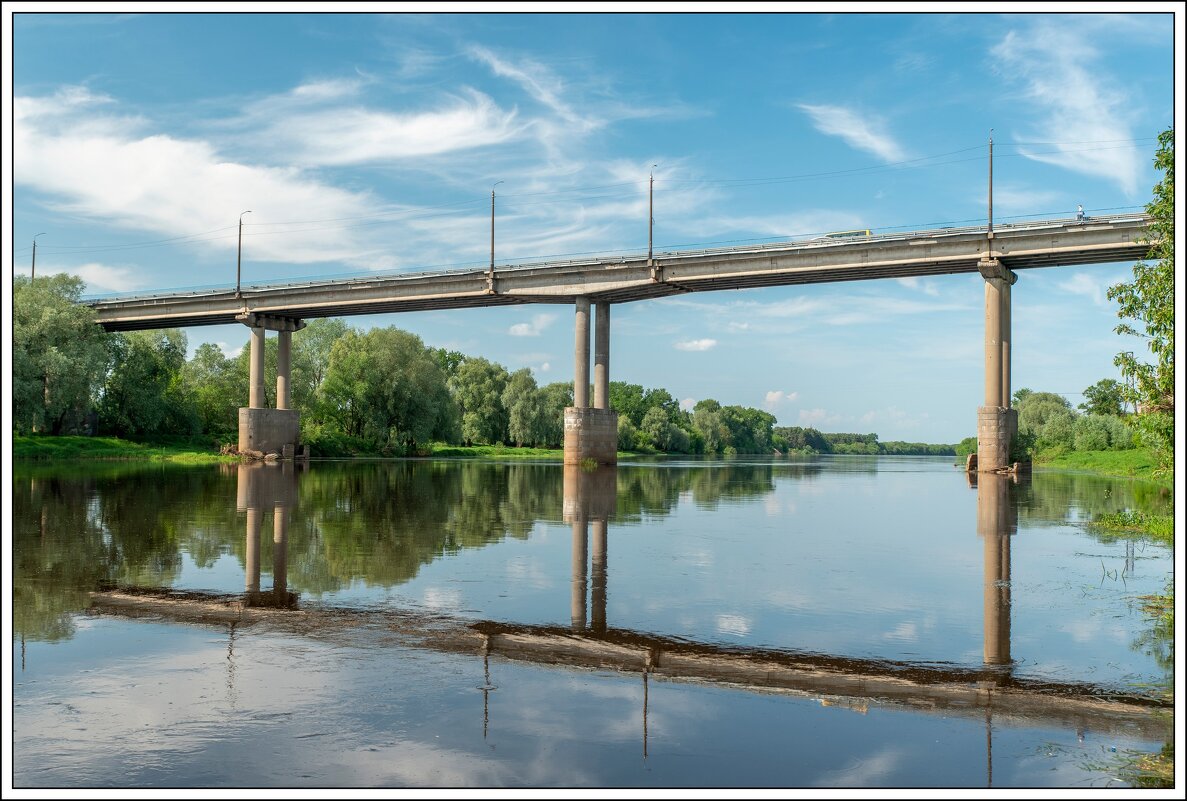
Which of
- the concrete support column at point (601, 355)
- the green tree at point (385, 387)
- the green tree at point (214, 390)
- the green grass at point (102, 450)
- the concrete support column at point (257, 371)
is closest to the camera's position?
the concrete support column at point (601, 355)

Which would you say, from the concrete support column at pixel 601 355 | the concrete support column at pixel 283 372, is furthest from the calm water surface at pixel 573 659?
the concrete support column at pixel 283 372

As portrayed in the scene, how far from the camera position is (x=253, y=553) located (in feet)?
60.6

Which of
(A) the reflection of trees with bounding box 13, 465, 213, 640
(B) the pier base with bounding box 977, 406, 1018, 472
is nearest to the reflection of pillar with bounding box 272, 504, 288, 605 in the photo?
(A) the reflection of trees with bounding box 13, 465, 213, 640

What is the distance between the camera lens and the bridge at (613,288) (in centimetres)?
5838

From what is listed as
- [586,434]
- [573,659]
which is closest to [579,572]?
[573,659]

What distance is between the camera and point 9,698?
24.8 ft

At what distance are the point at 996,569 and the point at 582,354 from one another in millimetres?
54218

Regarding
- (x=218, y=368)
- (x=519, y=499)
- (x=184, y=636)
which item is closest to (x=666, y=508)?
(x=519, y=499)

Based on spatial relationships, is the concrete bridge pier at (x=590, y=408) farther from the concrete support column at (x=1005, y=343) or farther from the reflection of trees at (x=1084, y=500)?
the reflection of trees at (x=1084, y=500)

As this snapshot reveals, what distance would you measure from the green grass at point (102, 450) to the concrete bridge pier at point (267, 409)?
3.01 m

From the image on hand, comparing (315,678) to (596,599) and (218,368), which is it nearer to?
(596,599)

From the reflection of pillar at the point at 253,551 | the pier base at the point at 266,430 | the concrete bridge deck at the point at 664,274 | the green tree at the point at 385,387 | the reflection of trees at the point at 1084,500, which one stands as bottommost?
the reflection of trees at the point at 1084,500

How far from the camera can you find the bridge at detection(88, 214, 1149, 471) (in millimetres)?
58375

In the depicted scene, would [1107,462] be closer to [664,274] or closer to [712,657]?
[664,274]
